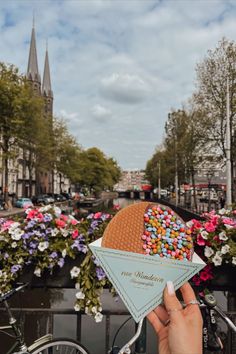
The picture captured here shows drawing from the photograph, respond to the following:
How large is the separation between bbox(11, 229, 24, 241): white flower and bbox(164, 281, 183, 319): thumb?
86.8 inches

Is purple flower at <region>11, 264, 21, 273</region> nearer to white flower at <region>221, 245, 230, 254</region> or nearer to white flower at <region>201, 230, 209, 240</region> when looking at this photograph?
white flower at <region>201, 230, 209, 240</region>

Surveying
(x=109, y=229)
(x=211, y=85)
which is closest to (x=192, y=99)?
(x=211, y=85)

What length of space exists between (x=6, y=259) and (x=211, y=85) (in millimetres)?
28598

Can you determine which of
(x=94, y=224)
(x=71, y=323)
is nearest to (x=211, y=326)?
(x=94, y=224)

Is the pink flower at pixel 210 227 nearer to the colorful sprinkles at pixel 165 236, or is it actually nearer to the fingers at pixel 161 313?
the colorful sprinkles at pixel 165 236

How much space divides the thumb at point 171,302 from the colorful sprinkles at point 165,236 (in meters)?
0.16

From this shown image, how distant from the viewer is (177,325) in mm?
1472

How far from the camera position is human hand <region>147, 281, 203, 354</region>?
1.42 m

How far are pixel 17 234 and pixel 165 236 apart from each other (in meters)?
2.10

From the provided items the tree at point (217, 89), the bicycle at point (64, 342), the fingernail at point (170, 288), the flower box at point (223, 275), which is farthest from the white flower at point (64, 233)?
the tree at point (217, 89)

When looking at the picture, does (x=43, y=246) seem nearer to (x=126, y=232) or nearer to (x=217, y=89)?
(x=126, y=232)

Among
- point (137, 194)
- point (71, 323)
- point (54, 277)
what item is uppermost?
point (54, 277)

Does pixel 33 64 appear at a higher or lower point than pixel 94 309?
higher

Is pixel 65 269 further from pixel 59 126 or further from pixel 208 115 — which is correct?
pixel 59 126
